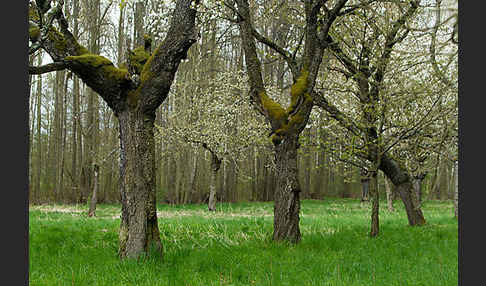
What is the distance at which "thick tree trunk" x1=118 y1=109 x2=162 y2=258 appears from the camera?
5.38 m

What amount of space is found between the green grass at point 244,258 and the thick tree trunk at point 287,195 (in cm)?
26

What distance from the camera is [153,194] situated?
5613 mm

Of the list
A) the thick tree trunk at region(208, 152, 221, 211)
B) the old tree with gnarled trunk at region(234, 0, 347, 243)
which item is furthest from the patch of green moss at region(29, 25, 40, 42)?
the thick tree trunk at region(208, 152, 221, 211)

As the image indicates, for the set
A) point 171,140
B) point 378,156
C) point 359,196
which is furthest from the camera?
point 359,196

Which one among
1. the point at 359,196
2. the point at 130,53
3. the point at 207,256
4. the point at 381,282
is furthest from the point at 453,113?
the point at 359,196

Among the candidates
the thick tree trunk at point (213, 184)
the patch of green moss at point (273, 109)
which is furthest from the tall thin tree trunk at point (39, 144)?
the patch of green moss at point (273, 109)

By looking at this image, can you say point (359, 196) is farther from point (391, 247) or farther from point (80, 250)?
point (80, 250)

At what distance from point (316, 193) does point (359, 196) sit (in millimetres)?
4378

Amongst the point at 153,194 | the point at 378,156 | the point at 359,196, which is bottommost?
the point at 359,196

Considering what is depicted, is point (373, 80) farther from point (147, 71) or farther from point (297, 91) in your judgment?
point (147, 71)

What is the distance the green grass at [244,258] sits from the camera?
444cm

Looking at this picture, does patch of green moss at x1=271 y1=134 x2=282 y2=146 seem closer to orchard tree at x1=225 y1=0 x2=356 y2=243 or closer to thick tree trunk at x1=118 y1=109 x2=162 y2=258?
orchard tree at x1=225 y1=0 x2=356 y2=243

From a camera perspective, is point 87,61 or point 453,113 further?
point 453,113

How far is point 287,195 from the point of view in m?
6.64
